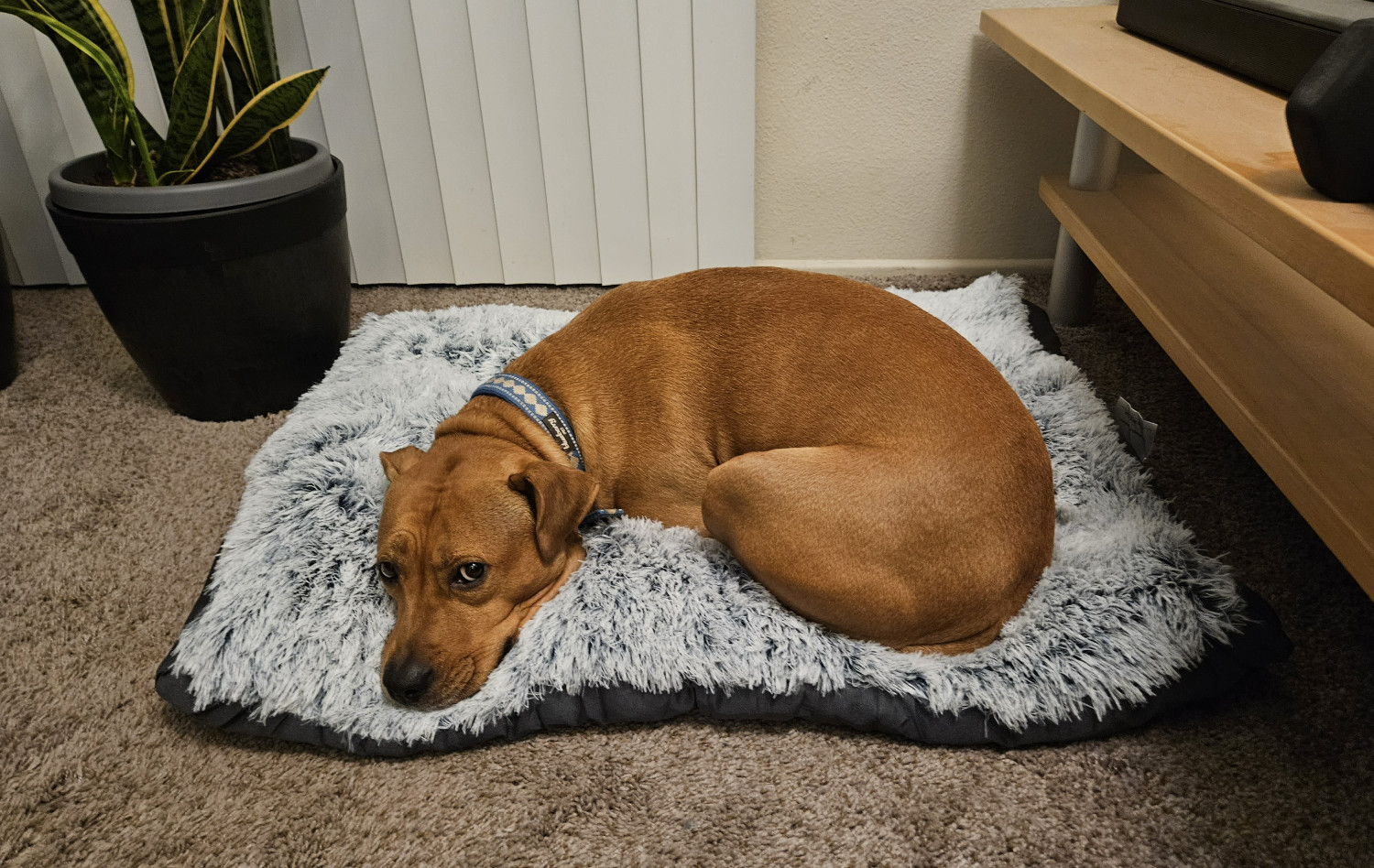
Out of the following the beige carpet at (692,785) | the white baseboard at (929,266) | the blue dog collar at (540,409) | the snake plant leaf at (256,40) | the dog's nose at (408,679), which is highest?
the snake plant leaf at (256,40)

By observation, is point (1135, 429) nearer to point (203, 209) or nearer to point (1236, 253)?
point (1236, 253)

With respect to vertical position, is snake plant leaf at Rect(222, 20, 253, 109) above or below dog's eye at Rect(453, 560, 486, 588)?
above

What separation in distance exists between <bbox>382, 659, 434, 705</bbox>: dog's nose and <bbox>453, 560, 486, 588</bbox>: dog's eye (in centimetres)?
16

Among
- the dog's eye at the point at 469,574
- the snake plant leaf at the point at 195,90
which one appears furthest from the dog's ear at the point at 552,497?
the snake plant leaf at the point at 195,90

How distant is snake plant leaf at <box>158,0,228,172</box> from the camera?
2348 mm

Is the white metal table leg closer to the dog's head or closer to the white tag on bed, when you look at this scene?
the white tag on bed

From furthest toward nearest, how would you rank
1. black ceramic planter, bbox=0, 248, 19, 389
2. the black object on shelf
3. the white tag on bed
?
1. black ceramic planter, bbox=0, 248, 19, 389
2. the white tag on bed
3. the black object on shelf

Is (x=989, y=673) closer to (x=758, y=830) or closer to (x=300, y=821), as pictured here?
(x=758, y=830)

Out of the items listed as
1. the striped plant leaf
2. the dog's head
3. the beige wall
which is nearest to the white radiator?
the beige wall

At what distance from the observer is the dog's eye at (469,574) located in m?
1.69

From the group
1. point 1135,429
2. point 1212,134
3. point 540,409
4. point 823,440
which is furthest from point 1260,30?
point 540,409

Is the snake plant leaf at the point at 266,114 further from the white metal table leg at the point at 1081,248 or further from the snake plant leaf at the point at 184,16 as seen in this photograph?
the white metal table leg at the point at 1081,248

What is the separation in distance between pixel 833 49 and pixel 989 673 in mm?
2398

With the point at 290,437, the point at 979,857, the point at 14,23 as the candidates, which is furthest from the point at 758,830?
the point at 14,23
